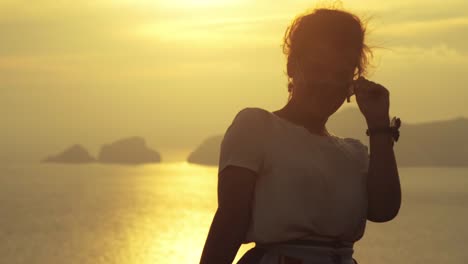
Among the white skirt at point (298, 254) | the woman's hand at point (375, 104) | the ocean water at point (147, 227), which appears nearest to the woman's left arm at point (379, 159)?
the woman's hand at point (375, 104)

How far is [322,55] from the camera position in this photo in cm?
318

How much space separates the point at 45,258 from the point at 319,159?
85356mm

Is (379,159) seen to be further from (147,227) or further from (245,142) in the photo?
(147,227)

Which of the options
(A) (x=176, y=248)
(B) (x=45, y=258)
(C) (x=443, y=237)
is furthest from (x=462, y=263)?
(B) (x=45, y=258)

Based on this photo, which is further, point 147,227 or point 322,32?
point 147,227

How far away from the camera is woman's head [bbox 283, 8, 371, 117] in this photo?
3166 mm

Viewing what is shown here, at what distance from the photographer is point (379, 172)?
330 centimetres

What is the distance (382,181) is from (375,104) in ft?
1.01

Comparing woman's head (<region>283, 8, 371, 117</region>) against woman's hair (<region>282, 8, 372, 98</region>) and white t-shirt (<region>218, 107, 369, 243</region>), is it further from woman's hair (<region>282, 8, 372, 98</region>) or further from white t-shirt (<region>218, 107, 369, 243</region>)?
white t-shirt (<region>218, 107, 369, 243</region>)

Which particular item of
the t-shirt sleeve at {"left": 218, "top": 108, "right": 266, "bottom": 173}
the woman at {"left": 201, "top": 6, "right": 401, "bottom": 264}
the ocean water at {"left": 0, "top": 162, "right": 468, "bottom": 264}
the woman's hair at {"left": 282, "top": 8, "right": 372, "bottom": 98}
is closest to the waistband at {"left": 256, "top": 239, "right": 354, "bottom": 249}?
the woman at {"left": 201, "top": 6, "right": 401, "bottom": 264}

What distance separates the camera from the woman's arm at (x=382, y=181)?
129 inches

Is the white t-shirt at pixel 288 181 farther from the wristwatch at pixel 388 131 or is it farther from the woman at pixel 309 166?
the wristwatch at pixel 388 131

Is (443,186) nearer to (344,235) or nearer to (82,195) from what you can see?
(82,195)

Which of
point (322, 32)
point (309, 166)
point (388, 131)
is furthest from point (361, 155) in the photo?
point (322, 32)
